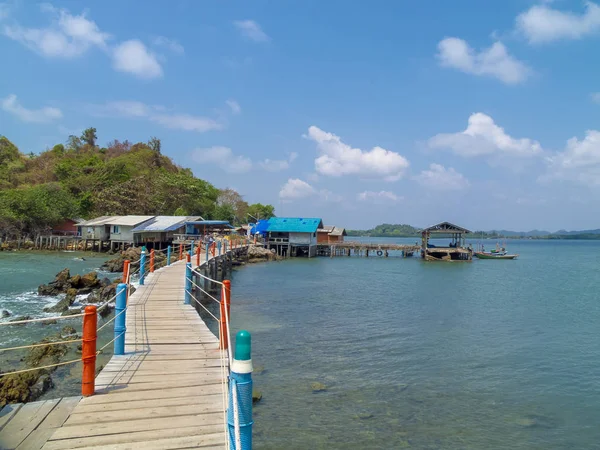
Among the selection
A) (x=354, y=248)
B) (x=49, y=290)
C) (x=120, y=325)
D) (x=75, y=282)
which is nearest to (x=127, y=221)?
(x=49, y=290)

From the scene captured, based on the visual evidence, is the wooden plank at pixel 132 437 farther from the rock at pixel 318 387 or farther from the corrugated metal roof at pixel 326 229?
the corrugated metal roof at pixel 326 229

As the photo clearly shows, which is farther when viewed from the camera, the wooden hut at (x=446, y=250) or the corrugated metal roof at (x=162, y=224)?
the wooden hut at (x=446, y=250)

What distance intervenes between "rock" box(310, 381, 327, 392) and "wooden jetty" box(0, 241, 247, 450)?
3.55 m

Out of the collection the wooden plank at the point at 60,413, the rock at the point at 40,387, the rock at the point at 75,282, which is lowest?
the rock at the point at 40,387

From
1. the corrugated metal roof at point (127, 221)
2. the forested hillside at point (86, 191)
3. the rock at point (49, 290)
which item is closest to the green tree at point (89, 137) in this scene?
the forested hillside at point (86, 191)

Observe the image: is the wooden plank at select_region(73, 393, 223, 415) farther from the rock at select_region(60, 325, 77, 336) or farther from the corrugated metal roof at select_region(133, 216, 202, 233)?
the corrugated metal roof at select_region(133, 216, 202, 233)

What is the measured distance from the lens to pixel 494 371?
40.8 feet

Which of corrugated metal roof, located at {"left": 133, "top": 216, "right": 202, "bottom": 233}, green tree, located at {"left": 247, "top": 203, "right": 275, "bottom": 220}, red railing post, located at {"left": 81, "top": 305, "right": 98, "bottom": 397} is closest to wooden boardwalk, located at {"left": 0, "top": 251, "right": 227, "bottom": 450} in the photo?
red railing post, located at {"left": 81, "top": 305, "right": 98, "bottom": 397}

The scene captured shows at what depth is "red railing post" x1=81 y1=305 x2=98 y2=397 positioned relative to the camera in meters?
5.46

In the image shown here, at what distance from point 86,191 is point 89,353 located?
61572 millimetres

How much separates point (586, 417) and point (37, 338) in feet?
53.8

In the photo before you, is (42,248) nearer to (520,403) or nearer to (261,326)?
(261,326)

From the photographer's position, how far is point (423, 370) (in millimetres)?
12281

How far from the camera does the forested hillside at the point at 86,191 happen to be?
50250 millimetres
